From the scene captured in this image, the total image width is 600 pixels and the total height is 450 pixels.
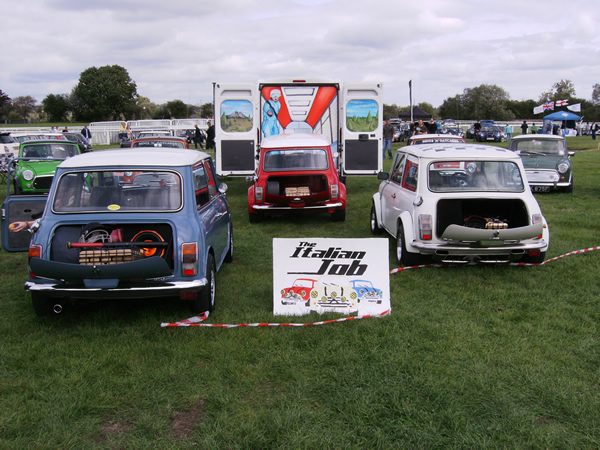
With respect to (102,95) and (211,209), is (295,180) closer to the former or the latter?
(211,209)

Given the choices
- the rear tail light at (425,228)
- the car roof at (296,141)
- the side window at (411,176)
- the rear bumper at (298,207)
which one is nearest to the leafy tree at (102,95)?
the car roof at (296,141)

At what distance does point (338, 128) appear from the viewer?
14.5 metres

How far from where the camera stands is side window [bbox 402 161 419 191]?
740 cm

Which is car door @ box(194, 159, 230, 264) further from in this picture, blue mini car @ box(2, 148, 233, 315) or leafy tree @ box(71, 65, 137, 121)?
leafy tree @ box(71, 65, 137, 121)

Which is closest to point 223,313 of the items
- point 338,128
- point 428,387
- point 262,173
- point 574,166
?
point 428,387

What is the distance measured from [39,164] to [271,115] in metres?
6.31

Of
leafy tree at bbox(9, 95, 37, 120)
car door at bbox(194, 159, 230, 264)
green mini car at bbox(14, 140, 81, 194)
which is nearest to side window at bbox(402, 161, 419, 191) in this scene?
car door at bbox(194, 159, 230, 264)

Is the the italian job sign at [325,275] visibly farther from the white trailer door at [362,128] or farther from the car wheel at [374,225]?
the white trailer door at [362,128]

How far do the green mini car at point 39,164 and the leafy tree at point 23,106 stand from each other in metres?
95.5

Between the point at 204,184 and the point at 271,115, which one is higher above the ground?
the point at 271,115

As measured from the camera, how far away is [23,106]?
101312mm

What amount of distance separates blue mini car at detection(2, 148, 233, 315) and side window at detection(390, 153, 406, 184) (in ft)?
11.8

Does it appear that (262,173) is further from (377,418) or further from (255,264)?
(377,418)

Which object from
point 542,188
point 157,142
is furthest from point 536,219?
point 157,142
